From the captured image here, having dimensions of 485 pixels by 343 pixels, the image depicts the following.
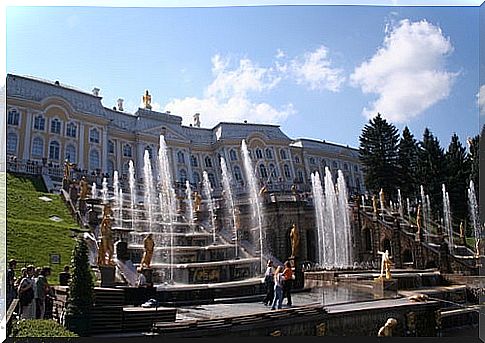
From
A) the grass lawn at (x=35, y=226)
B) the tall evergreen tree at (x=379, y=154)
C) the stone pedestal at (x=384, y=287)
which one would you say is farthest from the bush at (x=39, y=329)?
the tall evergreen tree at (x=379, y=154)

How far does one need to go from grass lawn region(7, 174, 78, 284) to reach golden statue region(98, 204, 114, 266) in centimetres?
65

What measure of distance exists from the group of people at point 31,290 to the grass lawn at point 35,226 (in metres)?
0.20

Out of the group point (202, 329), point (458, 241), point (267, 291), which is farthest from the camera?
point (458, 241)

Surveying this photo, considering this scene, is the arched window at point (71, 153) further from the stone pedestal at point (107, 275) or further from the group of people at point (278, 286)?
the group of people at point (278, 286)

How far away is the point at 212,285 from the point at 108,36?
597 cm

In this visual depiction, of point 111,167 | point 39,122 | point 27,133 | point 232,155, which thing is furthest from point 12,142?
point 232,155

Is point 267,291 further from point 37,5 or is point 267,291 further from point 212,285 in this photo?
point 37,5

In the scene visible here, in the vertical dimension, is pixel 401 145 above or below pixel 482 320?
above

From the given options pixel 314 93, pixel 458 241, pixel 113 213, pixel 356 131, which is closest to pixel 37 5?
pixel 113 213

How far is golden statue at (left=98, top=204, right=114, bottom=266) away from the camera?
485 inches

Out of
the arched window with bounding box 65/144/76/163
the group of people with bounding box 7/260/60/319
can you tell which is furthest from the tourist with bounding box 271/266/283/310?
the arched window with bounding box 65/144/76/163

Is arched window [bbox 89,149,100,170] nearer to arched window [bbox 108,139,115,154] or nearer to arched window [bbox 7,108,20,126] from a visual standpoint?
arched window [bbox 108,139,115,154]

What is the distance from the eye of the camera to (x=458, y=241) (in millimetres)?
15594

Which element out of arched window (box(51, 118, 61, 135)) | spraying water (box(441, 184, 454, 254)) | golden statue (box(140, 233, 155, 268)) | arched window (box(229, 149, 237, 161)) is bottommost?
golden statue (box(140, 233, 155, 268))
